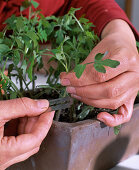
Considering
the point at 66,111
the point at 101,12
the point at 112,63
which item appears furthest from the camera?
the point at 101,12

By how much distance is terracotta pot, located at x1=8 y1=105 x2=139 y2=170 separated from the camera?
0.35 meters

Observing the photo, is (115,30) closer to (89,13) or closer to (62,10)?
(89,13)

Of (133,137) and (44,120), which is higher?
(44,120)

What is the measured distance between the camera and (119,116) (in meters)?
0.40

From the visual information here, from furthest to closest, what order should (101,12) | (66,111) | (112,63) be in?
(101,12)
(66,111)
(112,63)

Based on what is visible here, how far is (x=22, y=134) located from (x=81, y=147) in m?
0.10

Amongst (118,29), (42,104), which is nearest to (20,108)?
(42,104)

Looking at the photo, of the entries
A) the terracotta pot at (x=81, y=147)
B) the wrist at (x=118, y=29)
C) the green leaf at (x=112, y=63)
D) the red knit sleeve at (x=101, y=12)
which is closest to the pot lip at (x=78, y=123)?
the terracotta pot at (x=81, y=147)

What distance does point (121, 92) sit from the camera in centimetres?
40

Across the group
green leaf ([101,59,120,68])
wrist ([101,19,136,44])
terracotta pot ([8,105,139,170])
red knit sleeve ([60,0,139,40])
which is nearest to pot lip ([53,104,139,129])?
terracotta pot ([8,105,139,170])

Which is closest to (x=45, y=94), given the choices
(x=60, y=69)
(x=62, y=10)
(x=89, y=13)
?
(x=60, y=69)

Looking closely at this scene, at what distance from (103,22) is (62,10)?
1.09 ft

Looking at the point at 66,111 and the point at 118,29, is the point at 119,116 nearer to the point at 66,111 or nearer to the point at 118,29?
the point at 66,111

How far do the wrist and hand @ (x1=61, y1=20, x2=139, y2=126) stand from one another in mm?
81
